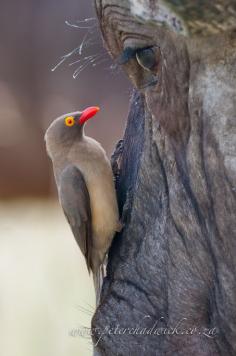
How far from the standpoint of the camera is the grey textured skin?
3982 millimetres

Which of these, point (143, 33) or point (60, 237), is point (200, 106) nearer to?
point (143, 33)

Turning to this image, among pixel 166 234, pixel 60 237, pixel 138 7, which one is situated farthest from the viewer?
pixel 60 237

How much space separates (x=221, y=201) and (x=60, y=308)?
5524mm

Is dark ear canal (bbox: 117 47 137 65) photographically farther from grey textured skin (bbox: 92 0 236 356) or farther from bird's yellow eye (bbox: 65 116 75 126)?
bird's yellow eye (bbox: 65 116 75 126)

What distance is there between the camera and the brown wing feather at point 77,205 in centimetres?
589

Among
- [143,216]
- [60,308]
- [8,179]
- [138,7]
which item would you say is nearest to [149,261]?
[143,216]

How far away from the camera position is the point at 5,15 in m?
18.8

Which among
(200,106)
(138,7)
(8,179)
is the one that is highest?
(138,7)

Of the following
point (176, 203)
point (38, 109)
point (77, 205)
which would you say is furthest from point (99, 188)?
Result: point (38, 109)

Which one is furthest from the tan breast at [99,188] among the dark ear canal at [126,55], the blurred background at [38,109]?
the blurred background at [38,109]

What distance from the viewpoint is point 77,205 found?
5.93 metres

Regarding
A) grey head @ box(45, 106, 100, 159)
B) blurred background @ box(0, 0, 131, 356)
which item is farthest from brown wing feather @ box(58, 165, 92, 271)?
blurred background @ box(0, 0, 131, 356)

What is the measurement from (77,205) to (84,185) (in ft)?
0.41

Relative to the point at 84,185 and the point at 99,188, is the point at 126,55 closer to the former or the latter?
the point at 99,188
